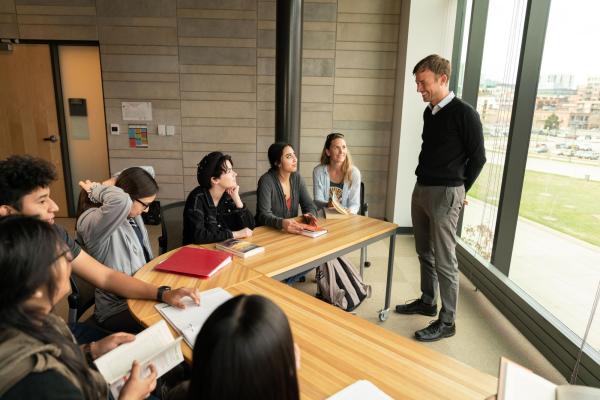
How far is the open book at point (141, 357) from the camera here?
1.07 meters

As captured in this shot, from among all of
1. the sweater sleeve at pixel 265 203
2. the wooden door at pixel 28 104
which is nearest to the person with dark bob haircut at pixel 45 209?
the sweater sleeve at pixel 265 203

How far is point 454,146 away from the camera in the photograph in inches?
95.0

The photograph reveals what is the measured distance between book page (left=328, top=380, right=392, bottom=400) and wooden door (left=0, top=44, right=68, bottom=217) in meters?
5.18

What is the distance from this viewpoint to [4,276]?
0.76 m

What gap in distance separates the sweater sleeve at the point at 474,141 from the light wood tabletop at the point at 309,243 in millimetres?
682

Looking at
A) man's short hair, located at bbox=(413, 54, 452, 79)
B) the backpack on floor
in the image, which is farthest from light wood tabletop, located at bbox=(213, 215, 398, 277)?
man's short hair, located at bbox=(413, 54, 452, 79)

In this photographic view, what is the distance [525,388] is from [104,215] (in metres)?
1.68

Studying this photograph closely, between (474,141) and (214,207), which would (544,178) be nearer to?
(474,141)

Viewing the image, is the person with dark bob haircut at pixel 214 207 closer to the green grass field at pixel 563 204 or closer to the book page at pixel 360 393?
the book page at pixel 360 393

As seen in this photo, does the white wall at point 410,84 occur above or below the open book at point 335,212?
above

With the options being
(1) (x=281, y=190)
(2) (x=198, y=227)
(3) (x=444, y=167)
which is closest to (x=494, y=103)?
(3) (x=444, y=167)

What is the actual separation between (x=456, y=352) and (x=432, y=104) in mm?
1626

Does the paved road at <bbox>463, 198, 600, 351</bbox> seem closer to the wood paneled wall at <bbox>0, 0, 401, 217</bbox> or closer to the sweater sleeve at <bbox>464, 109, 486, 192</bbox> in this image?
the sweater sleeve at <bbox>464, 109, 486, 192</bbox>

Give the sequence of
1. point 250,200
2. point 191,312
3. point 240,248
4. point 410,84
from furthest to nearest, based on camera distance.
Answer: point 410,84 → point 250,200 → point 240,248 → point 191,312
